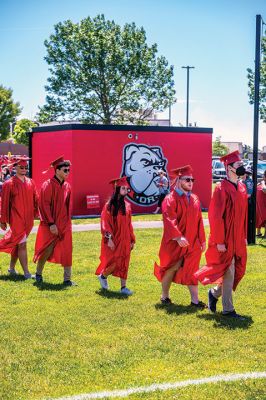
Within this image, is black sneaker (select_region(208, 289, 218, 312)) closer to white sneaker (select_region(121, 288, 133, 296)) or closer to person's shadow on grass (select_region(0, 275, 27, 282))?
white sneaker (select_region(121, 288, 133, 296))

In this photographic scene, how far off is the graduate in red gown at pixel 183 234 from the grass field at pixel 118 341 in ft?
1.41

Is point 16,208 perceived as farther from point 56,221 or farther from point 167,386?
point 167,386

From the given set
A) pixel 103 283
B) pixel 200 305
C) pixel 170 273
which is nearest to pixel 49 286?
pixel 103 283

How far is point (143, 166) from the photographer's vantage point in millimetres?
21578

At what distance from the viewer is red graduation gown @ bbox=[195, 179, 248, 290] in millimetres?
6961

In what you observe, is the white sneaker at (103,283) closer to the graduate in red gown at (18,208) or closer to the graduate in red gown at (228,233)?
the graduate in red gown at (18,208)

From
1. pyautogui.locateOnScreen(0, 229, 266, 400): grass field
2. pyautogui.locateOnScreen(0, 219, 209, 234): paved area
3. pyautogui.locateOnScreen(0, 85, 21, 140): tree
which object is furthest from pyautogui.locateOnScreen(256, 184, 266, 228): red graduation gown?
pyautogui.locateOnScreen(0, 85, 21, 140): tree

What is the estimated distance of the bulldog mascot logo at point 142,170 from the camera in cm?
2134

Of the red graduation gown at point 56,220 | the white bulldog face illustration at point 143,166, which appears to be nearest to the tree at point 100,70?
the white bulldog face illustration at point 143,166

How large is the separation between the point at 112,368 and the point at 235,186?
276 cm

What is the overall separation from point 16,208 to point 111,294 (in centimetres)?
218

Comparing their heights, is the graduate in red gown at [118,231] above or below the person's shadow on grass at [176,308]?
above

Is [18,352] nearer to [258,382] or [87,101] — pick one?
[258,382]

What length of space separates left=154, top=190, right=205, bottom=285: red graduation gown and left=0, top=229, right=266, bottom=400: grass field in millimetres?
499
